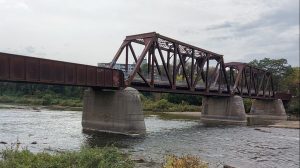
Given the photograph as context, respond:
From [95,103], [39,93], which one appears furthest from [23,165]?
Result: [39,93]

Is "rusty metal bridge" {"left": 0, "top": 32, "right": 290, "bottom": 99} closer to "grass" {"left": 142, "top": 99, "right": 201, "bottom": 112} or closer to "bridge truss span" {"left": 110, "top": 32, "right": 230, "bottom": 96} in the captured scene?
"bridge truss span" {"left": 110, "top": 32, "right": 230, "bottom": 96}

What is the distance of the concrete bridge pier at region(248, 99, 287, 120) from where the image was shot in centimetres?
11702

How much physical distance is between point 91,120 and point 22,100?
4097 inches

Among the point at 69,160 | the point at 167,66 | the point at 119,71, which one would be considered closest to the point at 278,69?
the point at 167,66

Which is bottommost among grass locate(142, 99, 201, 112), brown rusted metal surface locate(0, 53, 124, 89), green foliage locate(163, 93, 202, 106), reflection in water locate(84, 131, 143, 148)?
reflection in water locate(84, 131, 143, 148)

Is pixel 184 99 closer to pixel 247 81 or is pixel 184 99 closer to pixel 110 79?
pixel 247 81

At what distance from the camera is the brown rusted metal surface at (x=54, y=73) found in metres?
38.7

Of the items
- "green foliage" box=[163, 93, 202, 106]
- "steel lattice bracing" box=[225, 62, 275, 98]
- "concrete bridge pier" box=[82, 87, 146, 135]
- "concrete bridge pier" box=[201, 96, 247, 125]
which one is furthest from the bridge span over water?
"green foliage" box=[163, 93, 202, 106]

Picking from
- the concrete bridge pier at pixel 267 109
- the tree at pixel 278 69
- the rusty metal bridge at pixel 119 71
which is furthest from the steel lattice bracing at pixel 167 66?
the tree at pixel 278 69

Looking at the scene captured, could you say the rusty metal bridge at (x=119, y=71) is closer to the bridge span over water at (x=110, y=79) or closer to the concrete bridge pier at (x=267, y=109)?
the bridge span over water at (x=110, y=79)

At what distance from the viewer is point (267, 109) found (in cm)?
12294

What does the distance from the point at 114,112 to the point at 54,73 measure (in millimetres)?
10282

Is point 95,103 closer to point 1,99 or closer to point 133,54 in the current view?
point 133,54

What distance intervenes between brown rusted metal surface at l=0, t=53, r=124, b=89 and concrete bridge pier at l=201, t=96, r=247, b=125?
43.3m
